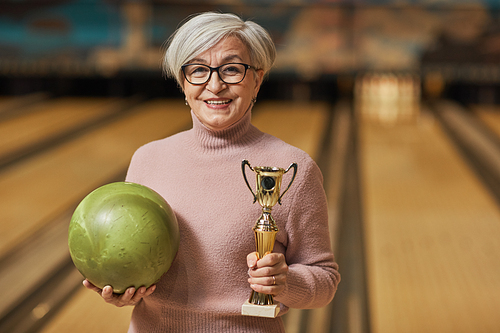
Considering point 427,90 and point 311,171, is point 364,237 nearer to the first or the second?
point 311,171

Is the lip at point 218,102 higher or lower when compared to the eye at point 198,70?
lower

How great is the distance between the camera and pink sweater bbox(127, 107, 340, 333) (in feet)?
3.08

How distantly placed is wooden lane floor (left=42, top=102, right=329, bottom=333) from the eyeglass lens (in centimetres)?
139

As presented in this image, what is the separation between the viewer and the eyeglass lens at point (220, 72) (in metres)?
0.93

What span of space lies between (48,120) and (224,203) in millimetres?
4591

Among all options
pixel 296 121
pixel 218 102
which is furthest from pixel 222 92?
pixel 296 121

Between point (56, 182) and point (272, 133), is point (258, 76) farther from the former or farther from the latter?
point (272, 133)

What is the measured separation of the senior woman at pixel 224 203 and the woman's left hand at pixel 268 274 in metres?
0.05

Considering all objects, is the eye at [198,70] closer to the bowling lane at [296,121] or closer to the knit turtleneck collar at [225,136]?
the knit turtleneck collar at [225,136]

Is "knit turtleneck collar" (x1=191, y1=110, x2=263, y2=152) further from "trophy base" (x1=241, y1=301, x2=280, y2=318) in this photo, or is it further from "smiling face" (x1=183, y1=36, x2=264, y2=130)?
"trophy base" (x1=241, y1=301, x2=280, y2=318)

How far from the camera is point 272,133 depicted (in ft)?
15.9

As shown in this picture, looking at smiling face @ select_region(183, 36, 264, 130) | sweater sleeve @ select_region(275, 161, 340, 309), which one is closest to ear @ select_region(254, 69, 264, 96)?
smiling face @ select_region(183, 36, 264, 130)

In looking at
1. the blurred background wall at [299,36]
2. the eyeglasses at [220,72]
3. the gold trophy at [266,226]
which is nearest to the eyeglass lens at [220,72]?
the eyeglasses at [220,72]

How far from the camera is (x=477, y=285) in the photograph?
93.0 inches
